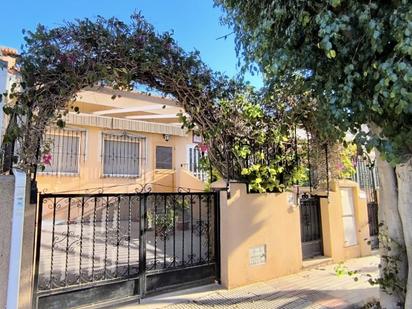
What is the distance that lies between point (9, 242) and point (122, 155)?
1014 cm

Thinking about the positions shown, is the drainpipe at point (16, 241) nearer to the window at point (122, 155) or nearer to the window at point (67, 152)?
the window at point (67, 152)

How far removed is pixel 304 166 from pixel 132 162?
8922mm

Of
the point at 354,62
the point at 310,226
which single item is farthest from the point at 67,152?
the point at 354,62

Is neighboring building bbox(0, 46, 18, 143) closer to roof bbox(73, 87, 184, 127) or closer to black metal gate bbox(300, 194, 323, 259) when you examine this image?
roof bbox(73, 87, 184, 127)

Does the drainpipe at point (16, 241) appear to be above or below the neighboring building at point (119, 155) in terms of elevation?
below

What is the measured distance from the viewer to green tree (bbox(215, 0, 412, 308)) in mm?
3261

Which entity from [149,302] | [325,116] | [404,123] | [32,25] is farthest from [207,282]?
[32,25]

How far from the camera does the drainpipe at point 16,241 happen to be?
448cm

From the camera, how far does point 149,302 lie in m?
5.74

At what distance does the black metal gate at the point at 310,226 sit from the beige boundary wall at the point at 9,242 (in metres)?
6.24

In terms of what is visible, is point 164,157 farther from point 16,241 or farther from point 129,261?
point 16,241

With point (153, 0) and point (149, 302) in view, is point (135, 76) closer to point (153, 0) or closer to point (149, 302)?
point (153, 0)

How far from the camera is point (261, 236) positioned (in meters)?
7.11

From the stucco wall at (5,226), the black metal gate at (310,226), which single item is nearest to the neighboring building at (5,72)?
the stucco wall at (5,226)
